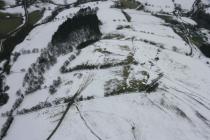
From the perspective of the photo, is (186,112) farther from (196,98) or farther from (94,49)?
(94,49)

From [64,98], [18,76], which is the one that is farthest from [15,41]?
[64,98]

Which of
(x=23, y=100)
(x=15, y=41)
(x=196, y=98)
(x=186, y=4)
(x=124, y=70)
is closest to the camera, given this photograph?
(x=196, y=98)

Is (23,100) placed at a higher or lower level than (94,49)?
lower

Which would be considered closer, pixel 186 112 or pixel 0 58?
pixel 186 112

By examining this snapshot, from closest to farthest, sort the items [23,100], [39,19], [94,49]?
1. [23,100]
2. [94,49]
3. [39,19]

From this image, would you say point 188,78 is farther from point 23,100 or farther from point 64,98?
point 23,100

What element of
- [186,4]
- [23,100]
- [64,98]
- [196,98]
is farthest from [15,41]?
[186,4]
